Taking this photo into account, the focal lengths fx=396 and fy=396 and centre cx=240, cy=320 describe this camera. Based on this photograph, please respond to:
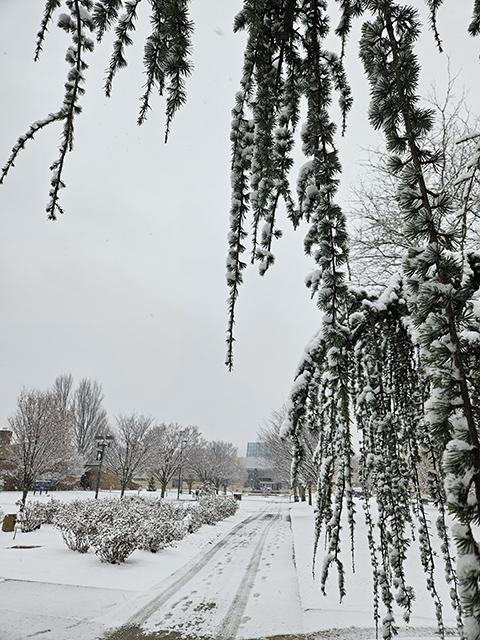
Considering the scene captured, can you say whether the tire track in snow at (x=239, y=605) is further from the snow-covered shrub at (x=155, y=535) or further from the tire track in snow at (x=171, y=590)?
the snow-covered shrub at (x=155, y=535)

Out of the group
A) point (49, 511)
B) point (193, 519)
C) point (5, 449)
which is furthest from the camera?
point (5, 449)

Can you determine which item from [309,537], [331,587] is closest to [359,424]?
[331,587]

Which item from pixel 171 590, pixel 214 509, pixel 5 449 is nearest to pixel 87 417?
pixel 5 449

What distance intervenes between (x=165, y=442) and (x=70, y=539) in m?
28.6

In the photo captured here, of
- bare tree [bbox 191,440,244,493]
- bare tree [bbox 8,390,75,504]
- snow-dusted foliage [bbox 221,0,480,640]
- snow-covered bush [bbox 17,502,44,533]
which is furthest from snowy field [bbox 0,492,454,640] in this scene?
bare tree [bbox 191,440,244,493]

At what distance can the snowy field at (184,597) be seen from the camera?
5734 mm

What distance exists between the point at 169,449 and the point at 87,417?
11494mm

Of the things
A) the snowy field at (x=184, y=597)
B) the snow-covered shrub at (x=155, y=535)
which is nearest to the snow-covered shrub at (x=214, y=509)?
the snow-covered shrub at (x=155, y=535)

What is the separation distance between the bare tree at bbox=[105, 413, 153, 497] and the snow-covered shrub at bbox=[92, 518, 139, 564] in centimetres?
2380

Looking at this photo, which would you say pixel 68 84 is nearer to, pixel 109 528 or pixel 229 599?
pixel 229 599

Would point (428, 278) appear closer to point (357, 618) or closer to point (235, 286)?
point (235, 286)

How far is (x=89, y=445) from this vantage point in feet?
139

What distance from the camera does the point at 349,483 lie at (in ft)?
5.18

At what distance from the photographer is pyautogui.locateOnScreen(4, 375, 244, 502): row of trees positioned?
78.1 ft
